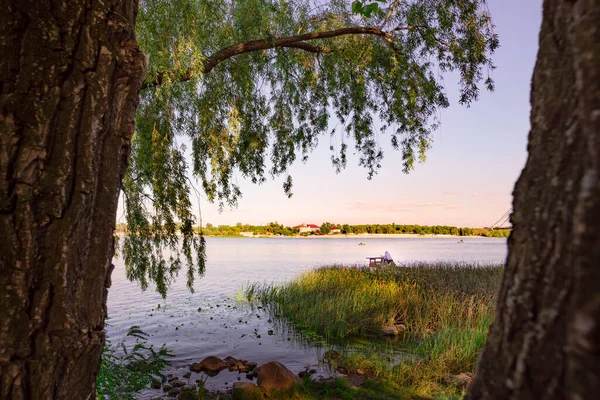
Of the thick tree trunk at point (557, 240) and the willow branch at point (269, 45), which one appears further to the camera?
the willow branch at point (269, 45)

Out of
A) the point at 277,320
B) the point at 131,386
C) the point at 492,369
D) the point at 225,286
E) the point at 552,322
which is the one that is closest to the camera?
the point at 552,322

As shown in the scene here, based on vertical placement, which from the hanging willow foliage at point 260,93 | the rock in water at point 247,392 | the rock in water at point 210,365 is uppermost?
the hanging willow foliage at point 260,93

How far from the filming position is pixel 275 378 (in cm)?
526

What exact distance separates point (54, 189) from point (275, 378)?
14.6 feet

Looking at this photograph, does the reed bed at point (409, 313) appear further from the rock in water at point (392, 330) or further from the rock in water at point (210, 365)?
the rock in water at point (210, 365)

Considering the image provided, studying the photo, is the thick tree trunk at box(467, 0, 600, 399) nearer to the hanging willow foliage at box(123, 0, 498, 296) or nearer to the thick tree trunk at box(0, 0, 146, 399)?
the thick tree trunk at box(0, 0, 146, 399)

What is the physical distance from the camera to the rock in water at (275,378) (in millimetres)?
5168

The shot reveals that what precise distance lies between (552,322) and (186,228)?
5.18 metres

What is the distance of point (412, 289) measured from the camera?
1032 cm

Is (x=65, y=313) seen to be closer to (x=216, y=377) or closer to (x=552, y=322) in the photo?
(x=552, y=322)

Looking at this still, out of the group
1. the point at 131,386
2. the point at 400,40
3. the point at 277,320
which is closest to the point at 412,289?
the point at 277,320

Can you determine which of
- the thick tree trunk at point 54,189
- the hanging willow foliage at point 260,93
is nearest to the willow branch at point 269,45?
the hanging willow foliage at point 260,93

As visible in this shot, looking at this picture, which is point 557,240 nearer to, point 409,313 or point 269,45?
point 269,45

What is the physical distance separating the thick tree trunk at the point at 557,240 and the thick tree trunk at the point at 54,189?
4.18 ft
